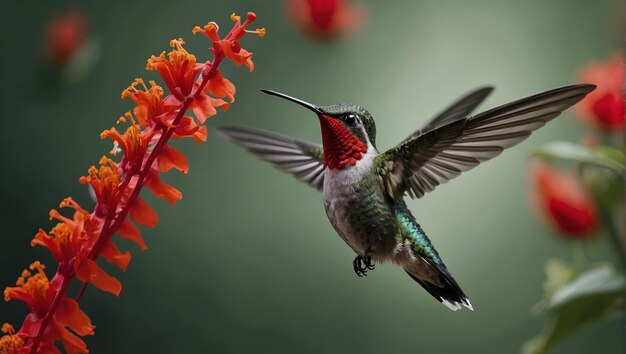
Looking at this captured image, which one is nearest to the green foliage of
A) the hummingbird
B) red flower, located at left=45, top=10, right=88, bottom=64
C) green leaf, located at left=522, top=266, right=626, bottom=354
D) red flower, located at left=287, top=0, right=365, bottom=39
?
green leaf, located at left=522, top=266, right=626, bottom=354

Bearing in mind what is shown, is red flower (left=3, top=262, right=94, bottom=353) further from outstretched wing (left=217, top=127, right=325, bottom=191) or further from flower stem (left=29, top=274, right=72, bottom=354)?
outstretched wing (left=217, top=127, right=325, bottom=191)

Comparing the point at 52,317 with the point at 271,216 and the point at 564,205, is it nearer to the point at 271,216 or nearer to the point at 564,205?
the point at 564,205

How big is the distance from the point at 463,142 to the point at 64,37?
145cm

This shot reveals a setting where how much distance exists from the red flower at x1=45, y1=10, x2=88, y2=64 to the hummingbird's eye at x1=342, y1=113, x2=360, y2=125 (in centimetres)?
141

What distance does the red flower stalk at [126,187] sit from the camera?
484 mm

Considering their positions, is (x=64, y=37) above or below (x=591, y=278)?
above

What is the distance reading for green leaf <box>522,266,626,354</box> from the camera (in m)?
0.86

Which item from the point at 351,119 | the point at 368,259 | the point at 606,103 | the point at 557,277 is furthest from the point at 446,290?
the point at 606,103

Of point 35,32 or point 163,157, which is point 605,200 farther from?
point 35,32

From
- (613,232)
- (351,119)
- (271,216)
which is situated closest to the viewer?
(351,119)

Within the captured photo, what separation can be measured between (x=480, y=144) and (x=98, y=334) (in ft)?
5.52

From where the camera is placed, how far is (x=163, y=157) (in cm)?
50

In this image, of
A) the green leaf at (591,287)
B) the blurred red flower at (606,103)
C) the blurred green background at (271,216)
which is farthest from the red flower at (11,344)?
the blurred green background at (271,216)

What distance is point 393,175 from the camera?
704mm
